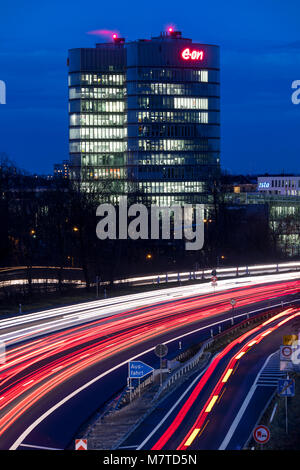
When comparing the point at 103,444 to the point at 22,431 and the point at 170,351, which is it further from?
the point at 170,351

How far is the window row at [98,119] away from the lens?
136 metres

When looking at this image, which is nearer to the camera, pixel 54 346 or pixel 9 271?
pixel 54 346

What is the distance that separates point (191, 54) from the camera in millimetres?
A: 131500

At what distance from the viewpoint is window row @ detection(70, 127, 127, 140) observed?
136 meters

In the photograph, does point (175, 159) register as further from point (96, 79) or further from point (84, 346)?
point (84, 346)

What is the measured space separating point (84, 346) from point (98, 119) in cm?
10095

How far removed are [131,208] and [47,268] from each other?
1299 cm

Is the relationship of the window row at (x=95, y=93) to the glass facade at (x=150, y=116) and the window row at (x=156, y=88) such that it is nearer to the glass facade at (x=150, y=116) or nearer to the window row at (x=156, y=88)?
the glass facade at (x=150, y=116)

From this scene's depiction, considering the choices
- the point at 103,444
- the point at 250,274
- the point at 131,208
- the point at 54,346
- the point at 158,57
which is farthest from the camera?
the point at 158,57

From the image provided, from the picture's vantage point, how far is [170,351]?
40.5 metres

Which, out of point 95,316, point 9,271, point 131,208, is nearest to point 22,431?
point 95,316

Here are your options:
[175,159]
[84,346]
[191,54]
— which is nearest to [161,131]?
[175,159]

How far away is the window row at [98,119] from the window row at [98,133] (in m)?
0.86

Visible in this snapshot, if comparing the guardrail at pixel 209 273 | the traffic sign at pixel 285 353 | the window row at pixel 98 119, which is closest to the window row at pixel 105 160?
the window row at pixel 98 119
